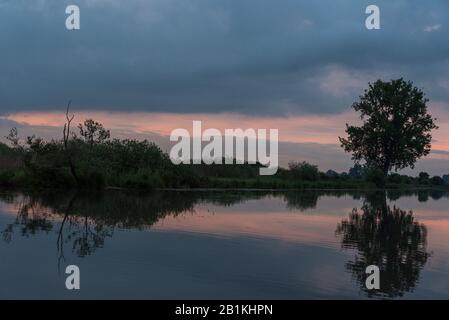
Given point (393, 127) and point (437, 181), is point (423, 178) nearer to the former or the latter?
point (437, 181)

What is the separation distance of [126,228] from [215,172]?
37.0m

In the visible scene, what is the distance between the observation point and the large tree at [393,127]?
6862 centimetres

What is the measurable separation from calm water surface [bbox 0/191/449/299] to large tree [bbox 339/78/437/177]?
5096 cm

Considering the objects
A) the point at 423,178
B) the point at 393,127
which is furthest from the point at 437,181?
the point at 393,127

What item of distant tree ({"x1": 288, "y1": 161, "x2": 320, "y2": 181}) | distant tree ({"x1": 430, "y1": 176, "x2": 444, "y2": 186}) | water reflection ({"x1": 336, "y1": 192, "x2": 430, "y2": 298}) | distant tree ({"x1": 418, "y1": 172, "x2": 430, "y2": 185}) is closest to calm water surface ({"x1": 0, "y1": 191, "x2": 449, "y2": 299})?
water reflection ({"x1": 336, "y1": 192, "x2": 430, "y2": 298})

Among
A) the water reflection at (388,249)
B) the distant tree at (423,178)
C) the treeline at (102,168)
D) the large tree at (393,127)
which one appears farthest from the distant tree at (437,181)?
the water reflection at (388,249)

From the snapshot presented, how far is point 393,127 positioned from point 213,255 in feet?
202

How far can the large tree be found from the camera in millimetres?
68625

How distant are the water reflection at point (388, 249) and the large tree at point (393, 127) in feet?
163

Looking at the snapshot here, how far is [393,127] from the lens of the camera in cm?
6819

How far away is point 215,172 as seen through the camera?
52688 millimetres

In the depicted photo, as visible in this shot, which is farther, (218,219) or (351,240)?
(218,219)
